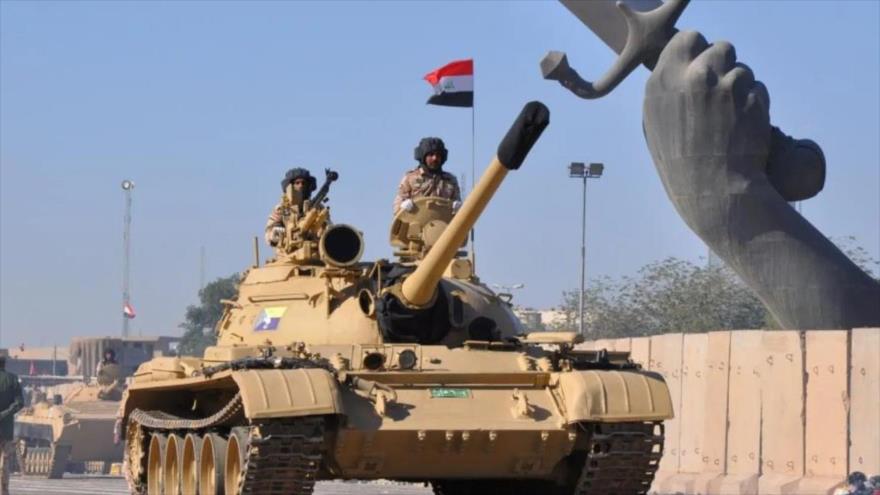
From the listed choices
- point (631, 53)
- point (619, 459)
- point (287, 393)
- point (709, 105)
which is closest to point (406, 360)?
point (287, 393)

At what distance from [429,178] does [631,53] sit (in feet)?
58.5

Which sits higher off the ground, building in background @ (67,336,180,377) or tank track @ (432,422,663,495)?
tank track @ (432,422,663,495)

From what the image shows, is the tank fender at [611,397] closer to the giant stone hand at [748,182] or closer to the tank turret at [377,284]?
the tank turret at [377,284]

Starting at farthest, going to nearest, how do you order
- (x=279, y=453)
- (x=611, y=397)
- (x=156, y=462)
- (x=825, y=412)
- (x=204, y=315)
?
1. (x=204, y=315)
2. (x=825, y=412)
3. (x=156, y=462)
4. (x=611, y=397)
5. (x=279, y=453)

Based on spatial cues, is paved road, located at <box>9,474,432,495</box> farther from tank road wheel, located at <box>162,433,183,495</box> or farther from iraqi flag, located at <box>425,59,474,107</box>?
tank road wheel, located at <box>162,433,183,495</box>

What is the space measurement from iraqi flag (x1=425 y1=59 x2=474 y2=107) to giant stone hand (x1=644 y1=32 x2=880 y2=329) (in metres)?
9.85

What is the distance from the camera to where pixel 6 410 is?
24.2 meters

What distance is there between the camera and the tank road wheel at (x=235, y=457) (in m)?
17.1

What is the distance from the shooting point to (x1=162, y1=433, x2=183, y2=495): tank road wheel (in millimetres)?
19656

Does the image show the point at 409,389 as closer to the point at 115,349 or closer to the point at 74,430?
the point at 74,430

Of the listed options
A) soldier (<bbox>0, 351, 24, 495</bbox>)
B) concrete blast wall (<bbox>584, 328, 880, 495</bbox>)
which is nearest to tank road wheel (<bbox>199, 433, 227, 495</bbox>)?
soldier (<bbox>0, 351, 24, 495</bbox>)

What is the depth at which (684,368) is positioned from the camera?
28250mm

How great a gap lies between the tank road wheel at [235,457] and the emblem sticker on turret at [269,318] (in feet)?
6.08

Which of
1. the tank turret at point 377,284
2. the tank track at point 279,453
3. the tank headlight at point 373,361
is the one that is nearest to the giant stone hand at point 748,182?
the tank turret at point 377,284
